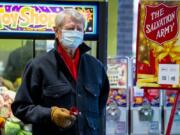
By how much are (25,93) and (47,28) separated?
6.09 feet

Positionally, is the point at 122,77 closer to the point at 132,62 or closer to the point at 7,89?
the point at 132,62

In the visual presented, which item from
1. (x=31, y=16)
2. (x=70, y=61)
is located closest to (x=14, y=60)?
(x=31, y=16)

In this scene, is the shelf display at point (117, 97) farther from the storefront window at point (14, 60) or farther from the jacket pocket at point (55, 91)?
the jacket pocket at point (55, 91)

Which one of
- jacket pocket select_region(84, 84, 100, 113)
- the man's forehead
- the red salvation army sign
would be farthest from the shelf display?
the man's forehead

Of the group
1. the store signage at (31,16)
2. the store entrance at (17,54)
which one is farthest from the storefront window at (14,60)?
the store signage at (31,16)

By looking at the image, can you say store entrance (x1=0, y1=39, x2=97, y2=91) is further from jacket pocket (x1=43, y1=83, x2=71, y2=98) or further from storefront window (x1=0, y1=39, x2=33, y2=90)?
jacket pocket (x1=43, y1=83, x2=71, y2=98)

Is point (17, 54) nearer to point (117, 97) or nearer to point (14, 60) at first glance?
point (14, 60)

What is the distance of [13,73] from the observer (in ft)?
15.7

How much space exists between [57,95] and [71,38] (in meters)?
0.31

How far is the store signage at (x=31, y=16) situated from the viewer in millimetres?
4648

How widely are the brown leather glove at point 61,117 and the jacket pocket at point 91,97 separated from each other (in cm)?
21

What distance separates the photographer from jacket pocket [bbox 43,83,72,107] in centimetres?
288

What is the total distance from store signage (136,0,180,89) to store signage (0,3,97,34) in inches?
34.1

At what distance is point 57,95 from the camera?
288cm
